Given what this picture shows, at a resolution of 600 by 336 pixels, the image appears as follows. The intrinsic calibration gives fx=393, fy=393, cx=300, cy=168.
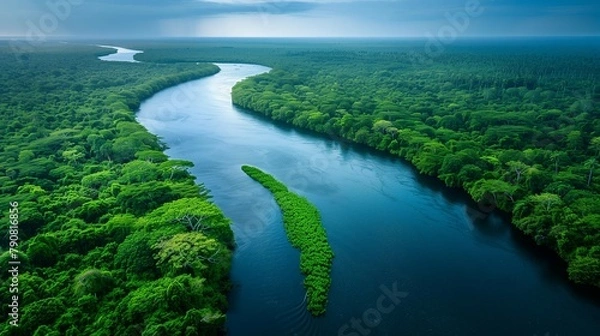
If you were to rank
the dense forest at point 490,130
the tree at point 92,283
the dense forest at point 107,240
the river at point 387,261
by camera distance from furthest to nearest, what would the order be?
the dense forest at point 490,130 → the river at point 387,261 → the tree at point 92,283 → the dense forest at point 107,240

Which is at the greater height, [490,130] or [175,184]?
[175,184]

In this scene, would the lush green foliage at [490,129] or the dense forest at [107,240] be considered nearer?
the dense forest at [107,240]

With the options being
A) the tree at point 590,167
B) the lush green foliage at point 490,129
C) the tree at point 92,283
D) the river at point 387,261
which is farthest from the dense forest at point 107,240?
the tree at point 590,167

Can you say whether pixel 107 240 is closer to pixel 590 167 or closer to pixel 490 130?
pixel 590 167

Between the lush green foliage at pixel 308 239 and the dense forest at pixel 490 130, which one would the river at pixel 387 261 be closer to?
the lush green foliage at pixel 308 239

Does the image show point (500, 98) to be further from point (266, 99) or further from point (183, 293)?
point (183, 293)

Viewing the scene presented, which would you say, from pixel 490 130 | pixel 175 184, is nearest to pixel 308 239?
pixel 175 184

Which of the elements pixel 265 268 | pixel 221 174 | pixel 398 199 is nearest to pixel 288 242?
pixel 265 268
